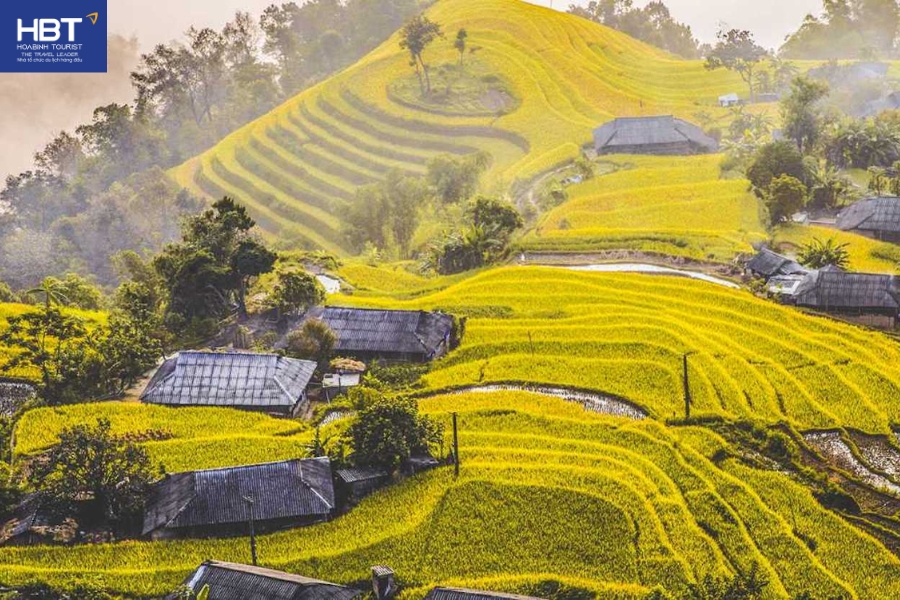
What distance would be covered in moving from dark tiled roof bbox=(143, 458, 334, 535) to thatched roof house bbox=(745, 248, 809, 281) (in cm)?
2798

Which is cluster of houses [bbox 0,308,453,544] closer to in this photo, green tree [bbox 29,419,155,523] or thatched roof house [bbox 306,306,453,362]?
green tree [bbox 29,419,155,523]

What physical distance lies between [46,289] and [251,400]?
10919 millimetres

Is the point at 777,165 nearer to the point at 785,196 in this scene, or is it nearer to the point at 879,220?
the point at 785,196

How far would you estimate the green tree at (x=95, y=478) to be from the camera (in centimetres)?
2930

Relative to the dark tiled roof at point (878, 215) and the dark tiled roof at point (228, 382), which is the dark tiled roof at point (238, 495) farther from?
the dark tiled roof at point (878, 215)

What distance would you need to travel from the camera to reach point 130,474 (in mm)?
29688

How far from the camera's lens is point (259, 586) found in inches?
939

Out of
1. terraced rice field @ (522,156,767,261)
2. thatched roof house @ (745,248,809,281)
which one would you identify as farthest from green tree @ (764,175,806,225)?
thatched roof house @ (745,248,809,281)

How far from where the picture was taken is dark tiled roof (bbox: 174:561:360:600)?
77.6 feet

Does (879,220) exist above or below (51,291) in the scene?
above

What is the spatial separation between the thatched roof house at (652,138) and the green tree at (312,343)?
147 feet

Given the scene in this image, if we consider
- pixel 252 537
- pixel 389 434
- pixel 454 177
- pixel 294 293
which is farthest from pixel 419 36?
pixel 252 537

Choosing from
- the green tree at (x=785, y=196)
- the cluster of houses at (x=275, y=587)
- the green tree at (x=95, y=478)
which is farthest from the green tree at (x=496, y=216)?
the cluster of houses at (x=275, y=587)

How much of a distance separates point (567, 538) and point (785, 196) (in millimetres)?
36922
